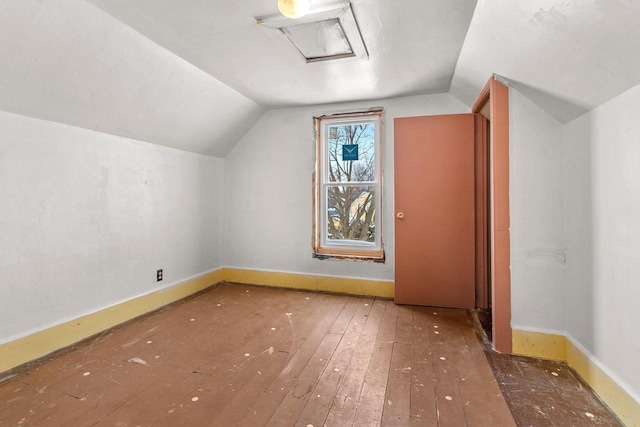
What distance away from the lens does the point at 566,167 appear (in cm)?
208

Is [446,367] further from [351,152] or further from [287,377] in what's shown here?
[351,152]

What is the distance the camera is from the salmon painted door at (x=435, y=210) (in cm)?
305

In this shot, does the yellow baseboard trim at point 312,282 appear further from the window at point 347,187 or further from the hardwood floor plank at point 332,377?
the hardwood floor plank at point 332,377

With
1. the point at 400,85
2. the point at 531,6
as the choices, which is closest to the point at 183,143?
the point at 400,85

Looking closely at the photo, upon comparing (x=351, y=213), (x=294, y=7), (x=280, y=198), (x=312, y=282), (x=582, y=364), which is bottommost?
(x=582, y=364)

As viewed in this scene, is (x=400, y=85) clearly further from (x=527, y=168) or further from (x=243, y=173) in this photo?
(x=243, y=173)

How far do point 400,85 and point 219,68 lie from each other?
1.82 m

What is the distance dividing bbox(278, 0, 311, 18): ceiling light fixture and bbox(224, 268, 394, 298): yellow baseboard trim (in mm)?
2794

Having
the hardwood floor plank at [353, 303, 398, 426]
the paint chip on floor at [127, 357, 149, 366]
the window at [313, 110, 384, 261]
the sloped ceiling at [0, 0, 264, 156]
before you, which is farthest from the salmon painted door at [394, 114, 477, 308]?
the paint chip on floor at [127, 357, 149, 366]

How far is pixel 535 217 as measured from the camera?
7.11ft

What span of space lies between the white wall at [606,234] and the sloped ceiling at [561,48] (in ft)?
0.45

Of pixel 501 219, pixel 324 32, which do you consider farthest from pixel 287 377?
pixel 324 32

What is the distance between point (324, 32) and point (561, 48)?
1.43m

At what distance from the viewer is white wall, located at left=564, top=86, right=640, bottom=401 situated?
4.84 feet
